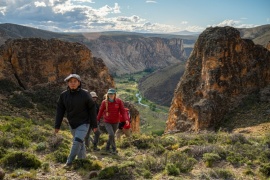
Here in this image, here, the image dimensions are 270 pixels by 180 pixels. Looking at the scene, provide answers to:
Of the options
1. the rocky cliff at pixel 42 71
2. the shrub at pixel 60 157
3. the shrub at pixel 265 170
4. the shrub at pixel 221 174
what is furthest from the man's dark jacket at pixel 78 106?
the rocky cliff at pixel 42 71

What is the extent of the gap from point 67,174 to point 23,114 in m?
14.9

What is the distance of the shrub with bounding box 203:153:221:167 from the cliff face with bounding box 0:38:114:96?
70.0 feet

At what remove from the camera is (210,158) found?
29.0 ft

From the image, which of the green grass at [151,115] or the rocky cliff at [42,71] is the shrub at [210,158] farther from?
the green grass at [151,115]

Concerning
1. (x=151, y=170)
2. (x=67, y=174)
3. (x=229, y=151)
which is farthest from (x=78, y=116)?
(x=229, y=151)

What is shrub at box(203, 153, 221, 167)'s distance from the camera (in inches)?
344

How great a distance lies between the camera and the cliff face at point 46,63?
27.9 metres

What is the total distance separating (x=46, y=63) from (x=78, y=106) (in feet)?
77.0

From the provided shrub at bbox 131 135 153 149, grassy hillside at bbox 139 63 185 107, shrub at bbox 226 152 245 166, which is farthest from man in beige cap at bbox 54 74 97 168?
grassy hillside at bbox 139 63 185 107

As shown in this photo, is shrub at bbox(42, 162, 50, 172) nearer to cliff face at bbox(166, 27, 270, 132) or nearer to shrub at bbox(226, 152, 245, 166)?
shrub at bbox(226, 152, 245, 166)

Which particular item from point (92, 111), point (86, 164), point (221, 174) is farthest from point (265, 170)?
point (92, 111)

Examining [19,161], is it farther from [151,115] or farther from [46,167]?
[151,115]

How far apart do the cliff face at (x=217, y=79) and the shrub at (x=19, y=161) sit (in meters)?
19.6

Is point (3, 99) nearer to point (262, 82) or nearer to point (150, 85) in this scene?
point (262, 82)
